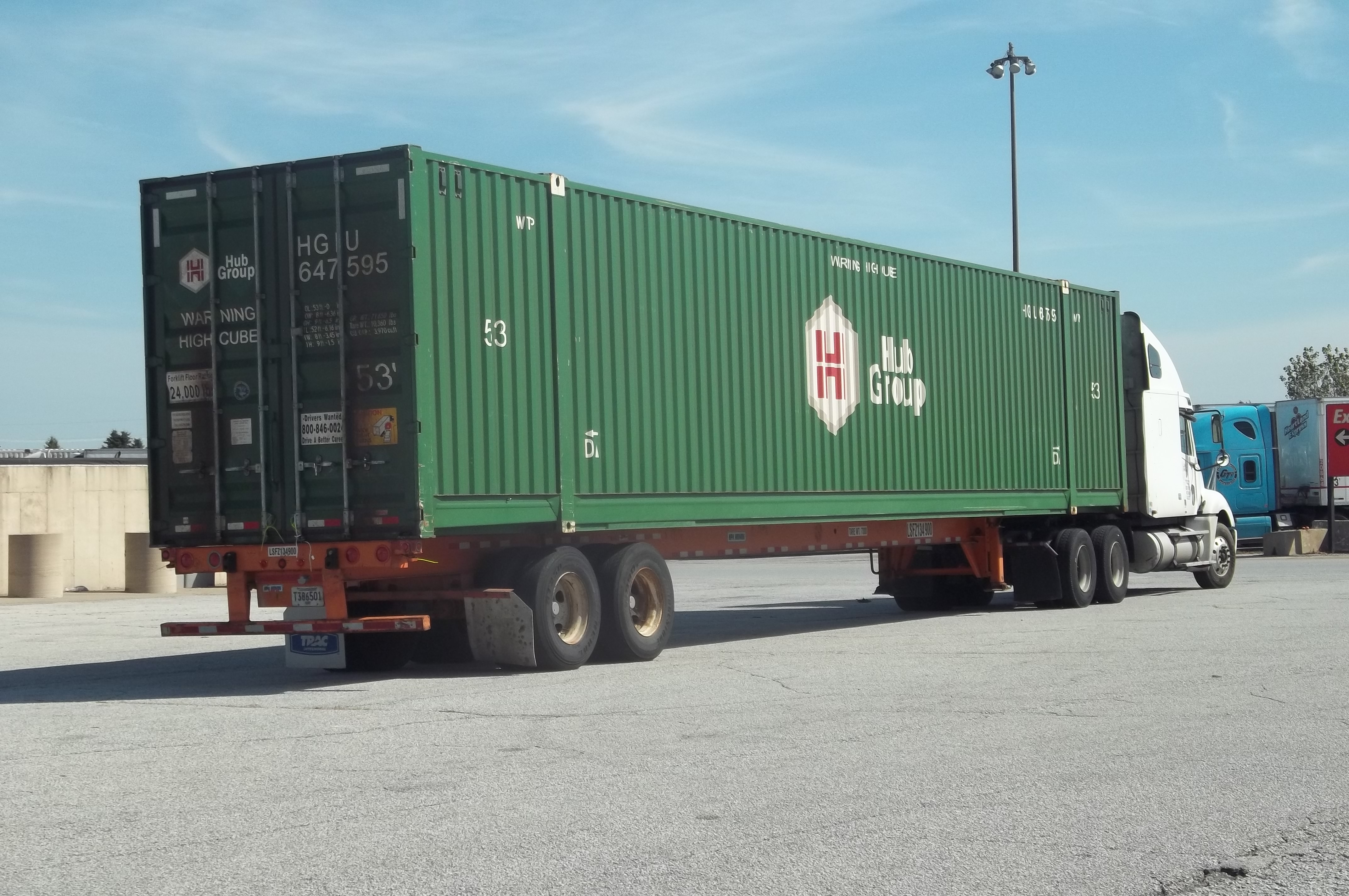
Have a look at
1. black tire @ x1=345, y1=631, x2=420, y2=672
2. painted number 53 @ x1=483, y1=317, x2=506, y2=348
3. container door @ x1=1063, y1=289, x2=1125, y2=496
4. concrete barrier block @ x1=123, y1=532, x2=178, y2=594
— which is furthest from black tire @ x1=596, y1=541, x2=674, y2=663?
concrete barrier block @ x1=123, y1=532, x2=178, y2=594

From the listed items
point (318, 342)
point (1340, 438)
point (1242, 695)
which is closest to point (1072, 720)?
point (1242, 695)

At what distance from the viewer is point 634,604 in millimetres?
13781

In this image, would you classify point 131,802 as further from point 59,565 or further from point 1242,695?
point 59,565

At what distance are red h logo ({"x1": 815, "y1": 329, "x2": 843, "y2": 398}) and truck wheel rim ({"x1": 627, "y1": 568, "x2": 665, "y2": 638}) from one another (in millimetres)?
3370

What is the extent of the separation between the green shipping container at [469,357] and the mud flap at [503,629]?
2.22ft

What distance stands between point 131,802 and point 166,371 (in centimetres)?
624

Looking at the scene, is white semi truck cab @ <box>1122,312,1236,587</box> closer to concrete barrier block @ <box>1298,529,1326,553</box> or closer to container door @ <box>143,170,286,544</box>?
concrete barrier block @ <box>1298,529,1326,553</box>

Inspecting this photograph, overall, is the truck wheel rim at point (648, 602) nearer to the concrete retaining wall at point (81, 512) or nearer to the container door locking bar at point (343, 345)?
the container door locking bar at point (343, 345)

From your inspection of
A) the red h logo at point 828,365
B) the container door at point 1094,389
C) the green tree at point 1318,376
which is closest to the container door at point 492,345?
the red h logo at point 828,365

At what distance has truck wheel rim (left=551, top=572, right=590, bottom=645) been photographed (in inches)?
504

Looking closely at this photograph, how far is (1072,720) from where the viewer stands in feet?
30.4

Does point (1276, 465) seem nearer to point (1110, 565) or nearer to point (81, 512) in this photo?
point (1110, 565)

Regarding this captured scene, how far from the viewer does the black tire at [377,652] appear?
13.4 meters

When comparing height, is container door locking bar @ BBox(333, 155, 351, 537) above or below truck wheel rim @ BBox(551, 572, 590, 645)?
above
